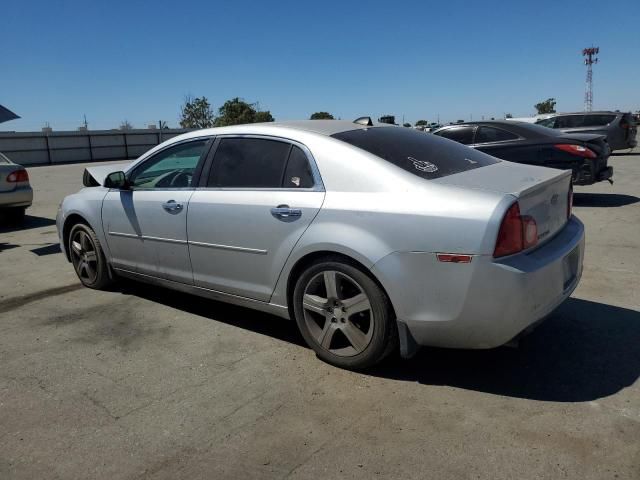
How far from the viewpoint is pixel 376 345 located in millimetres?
3195

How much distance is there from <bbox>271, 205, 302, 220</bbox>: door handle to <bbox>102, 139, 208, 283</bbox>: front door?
3.09ft

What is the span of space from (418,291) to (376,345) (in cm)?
46

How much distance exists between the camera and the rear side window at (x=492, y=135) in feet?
30.7

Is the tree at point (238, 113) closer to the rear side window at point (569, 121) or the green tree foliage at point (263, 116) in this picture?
the green tree foliage at point (263, 116)

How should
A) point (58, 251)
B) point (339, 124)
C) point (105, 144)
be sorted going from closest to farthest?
point (339, 124) → point (58, 251) → point (105, 144)

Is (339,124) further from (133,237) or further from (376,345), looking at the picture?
(133,237)

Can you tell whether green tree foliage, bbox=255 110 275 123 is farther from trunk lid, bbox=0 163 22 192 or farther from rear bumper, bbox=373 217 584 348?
rear bumper, bbox=373 217 584 348

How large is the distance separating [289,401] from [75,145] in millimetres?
37164

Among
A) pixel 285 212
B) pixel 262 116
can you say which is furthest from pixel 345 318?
pixel 262 116

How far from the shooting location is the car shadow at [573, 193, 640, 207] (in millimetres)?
9195

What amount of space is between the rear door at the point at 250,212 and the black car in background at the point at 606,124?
1567 centimetres

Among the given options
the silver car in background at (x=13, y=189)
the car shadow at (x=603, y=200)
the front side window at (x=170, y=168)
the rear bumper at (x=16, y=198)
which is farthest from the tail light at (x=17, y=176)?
the car shadow at (x=603, y=200)

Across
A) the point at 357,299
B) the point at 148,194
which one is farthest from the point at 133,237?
the point at 357,299

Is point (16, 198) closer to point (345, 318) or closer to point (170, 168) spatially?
point (170, 168)
